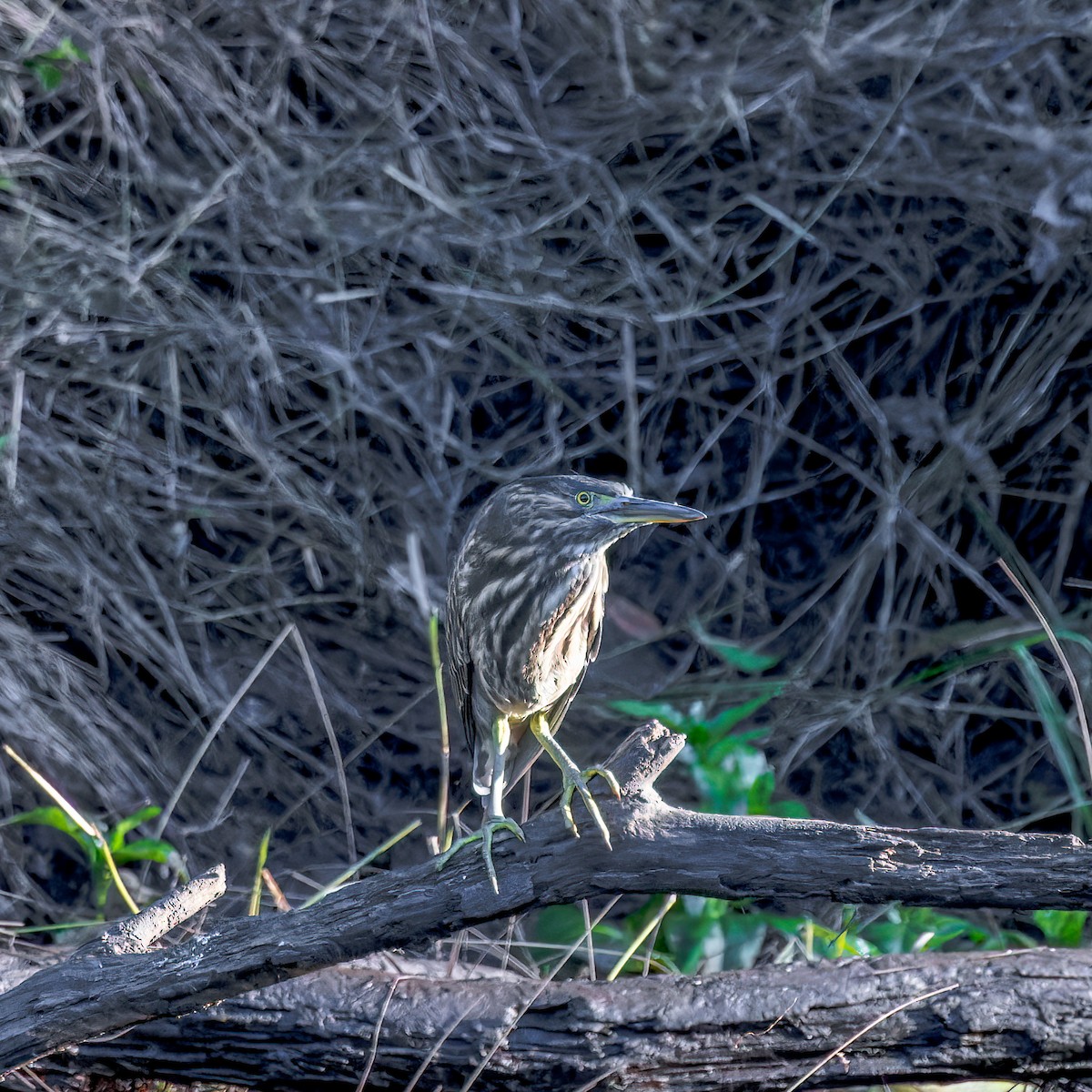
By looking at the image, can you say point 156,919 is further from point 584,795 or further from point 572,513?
point 572,513

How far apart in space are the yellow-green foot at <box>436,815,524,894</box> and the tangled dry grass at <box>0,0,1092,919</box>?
1592mm

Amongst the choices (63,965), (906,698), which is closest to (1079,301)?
(906,698)

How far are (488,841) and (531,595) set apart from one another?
2.56 feet

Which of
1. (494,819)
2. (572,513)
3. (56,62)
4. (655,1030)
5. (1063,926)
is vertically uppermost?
(56,62)

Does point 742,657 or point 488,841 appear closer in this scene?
point 488,841

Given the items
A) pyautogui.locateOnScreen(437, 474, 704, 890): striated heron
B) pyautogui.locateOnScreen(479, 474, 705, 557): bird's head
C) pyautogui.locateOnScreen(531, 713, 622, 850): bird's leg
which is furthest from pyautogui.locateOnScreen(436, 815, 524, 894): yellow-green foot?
pyautogui.locateOnScreen(479, 474, 705, 557): bird's head

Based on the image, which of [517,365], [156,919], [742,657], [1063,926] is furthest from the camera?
[517,365]

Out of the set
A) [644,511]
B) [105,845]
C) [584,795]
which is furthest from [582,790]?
[105,845]

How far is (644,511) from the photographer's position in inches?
112

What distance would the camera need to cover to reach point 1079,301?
397 centimetres

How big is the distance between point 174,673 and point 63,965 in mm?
1771

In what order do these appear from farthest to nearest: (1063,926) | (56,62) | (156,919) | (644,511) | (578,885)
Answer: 1. (56,62)
2. (1063,926)
3. (644,511)
4. (156,919)
5. (578,885)

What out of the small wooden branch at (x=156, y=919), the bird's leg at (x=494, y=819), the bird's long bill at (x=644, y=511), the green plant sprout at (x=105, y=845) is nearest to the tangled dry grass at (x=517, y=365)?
the green plant sprout at (x=105, y=845)

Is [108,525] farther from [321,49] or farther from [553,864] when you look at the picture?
[553,864]
